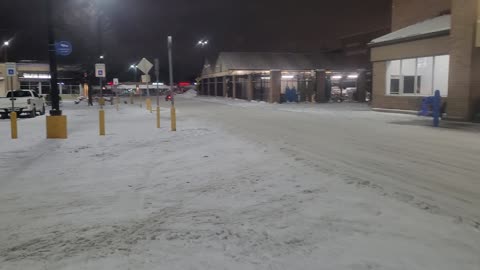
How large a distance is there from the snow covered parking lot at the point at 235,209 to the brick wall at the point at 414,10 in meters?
18.6

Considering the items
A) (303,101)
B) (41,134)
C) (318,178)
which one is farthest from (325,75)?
(318,178)

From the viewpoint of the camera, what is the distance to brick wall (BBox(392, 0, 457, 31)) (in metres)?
28.8

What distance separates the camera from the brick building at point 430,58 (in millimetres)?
21109

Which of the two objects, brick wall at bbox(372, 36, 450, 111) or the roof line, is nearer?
the roof line

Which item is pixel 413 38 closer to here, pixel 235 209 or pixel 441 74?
pixel 441 74

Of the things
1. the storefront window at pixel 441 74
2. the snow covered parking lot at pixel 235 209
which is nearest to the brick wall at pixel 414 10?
the storefront window at pixel 441 74

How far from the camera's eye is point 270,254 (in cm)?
494

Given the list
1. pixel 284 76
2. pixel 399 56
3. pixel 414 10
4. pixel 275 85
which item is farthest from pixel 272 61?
pixel 399 56

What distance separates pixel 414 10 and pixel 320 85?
16.6m

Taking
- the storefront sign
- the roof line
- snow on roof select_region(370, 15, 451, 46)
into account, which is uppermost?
snow on roof select_region(370, 15, 451, 46)

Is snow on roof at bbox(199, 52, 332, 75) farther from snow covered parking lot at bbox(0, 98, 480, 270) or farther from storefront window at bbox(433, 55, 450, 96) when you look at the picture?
snow covered parking lot at bbox(0, 98, 480, 270)

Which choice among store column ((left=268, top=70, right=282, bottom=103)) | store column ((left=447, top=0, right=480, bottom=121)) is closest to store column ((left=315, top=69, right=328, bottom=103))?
store column ((left=268, top=70, right=282, bottom=103))

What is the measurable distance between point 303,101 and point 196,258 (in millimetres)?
42901

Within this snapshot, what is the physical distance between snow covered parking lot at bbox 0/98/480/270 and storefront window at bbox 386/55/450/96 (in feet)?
44.6
